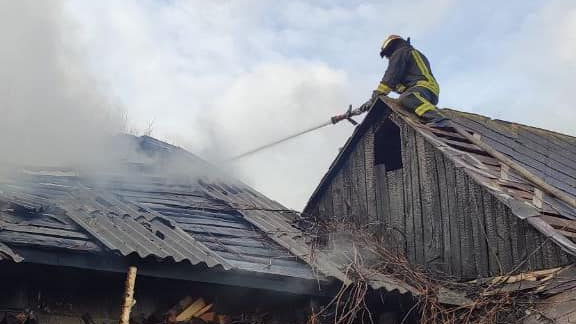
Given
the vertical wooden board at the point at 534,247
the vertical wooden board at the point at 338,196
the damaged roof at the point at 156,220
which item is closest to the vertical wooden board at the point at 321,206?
the vertical wooden board at the point at 338,196

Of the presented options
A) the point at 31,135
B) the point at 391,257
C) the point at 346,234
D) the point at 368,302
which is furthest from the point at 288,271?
the point at 31,135

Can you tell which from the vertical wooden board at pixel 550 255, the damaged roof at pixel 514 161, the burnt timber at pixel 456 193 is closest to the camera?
the vertical wooden board at pixel 550 255

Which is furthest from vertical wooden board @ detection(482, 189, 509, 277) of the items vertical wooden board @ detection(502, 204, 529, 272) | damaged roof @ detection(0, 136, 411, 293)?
damaged roof @ detection(0, 136, 411, 293)

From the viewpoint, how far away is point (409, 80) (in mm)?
9086

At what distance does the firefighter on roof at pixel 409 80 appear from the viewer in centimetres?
870

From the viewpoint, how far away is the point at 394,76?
8.99 metres

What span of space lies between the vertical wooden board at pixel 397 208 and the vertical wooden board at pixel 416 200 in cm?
22

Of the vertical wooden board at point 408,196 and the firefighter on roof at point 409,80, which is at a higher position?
the firefighter on roof at point 409,80

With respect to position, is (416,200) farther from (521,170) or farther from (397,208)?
(521,170)

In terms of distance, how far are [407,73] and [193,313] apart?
18.5 feet

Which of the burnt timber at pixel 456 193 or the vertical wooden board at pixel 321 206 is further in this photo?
the vertical wooden board at pixel 321 206

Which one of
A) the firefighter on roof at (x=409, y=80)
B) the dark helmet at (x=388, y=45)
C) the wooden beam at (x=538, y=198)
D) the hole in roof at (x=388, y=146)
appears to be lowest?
the wooden beam at (x=538, y=198)

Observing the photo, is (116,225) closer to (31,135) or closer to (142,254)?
(142,254)

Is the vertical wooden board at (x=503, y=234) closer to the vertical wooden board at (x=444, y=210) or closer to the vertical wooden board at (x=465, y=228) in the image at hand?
the vertical wooden board at (x=465, y=228)
